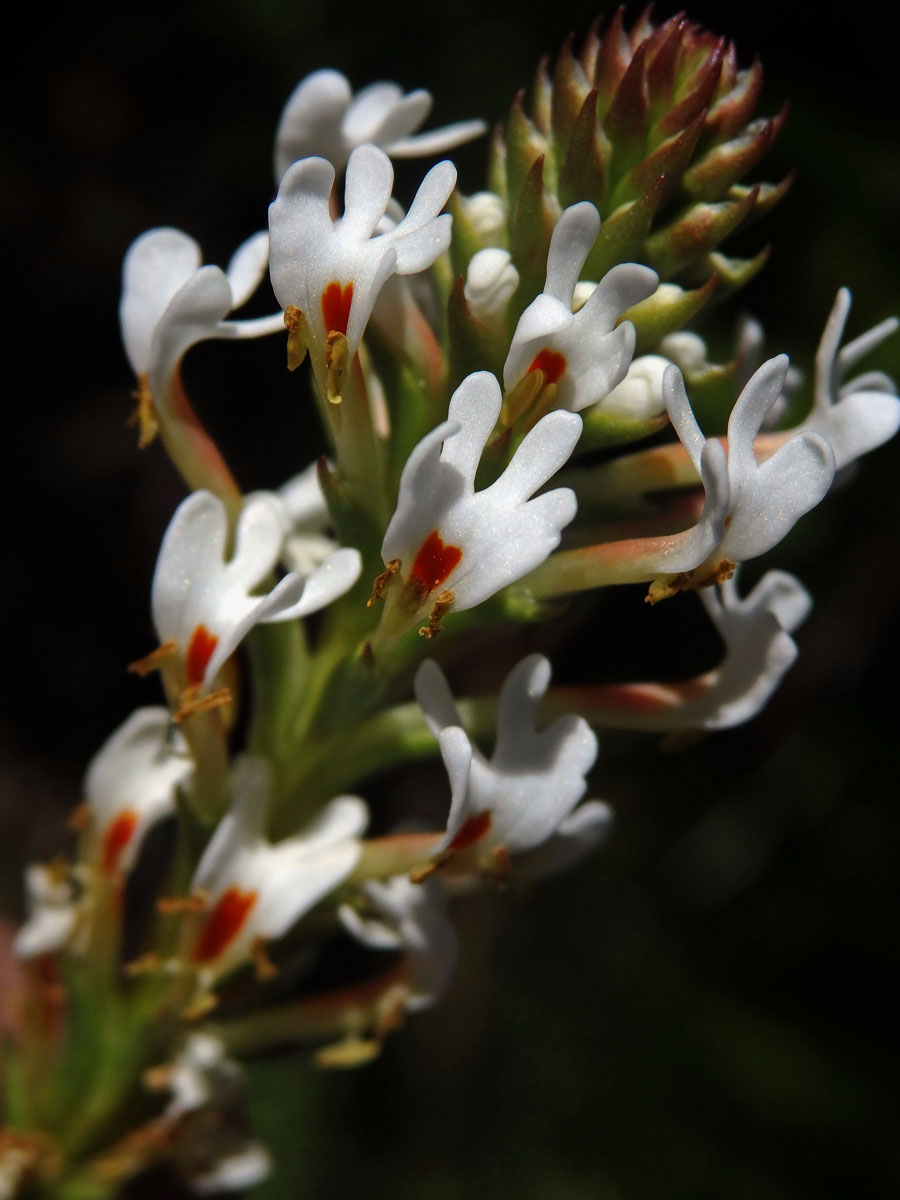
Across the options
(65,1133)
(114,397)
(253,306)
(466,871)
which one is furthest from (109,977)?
(114,397)

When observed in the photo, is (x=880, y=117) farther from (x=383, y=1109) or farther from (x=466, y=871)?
(x=383, y=1109)

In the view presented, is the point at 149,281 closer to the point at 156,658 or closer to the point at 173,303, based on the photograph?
the point at 173,303

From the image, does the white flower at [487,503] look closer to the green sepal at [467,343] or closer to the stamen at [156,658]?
the green sepal at [467,343]

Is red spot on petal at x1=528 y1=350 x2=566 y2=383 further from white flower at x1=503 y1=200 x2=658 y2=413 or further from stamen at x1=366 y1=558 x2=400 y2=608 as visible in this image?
stamen at x1=366 y1=558 x2=400 y2=608

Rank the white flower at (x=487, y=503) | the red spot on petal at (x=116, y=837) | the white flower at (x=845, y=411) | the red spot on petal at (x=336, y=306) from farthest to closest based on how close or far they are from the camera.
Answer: the red spot on petal at (x=116, y=837) < the white flower at (x=845, y=411) < the red spot on petal at (x=336, y=306) < the white flower at (x=487, y=503)

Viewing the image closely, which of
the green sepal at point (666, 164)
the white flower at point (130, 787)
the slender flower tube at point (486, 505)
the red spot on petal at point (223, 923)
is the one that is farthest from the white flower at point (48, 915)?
the green sepal at point (666, 164)
